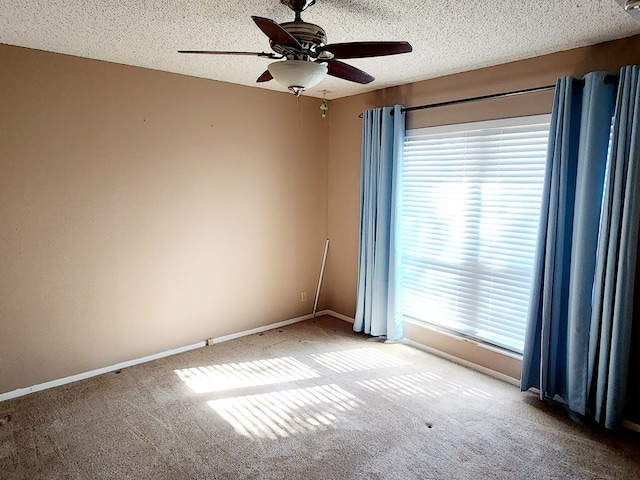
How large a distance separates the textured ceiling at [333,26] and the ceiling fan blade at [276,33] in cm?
40

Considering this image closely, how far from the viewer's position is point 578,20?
7.79ft

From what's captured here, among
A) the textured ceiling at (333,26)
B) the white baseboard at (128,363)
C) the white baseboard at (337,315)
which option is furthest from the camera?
the white baseboard at (337,315)

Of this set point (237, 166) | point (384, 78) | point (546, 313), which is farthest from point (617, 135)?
point (237, 166)

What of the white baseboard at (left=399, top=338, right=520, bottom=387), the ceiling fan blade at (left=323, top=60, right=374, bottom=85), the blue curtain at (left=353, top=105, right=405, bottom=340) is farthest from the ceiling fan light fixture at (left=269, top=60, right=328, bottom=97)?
the white baseboard at (left=399, top=338, right=520, bottom=387)

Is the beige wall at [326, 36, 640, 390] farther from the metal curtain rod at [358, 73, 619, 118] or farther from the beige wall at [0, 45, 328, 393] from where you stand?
the beige wall at [0, 45, 328, 393]

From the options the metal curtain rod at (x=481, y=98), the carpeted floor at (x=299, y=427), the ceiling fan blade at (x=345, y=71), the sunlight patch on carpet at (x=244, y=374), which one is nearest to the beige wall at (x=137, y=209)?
the carpeted floor at (x=299, y=427)

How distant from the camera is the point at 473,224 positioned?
351cm

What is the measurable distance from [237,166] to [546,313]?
2.85 m

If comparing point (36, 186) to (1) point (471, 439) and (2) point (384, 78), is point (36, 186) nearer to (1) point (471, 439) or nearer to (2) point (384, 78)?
(2) point (384, 78)

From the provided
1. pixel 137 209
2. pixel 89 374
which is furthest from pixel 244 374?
pixel 137 209

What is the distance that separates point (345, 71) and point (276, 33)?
24.3 inches

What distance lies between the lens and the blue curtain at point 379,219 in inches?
156

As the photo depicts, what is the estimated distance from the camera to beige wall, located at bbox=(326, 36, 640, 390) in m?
2.87

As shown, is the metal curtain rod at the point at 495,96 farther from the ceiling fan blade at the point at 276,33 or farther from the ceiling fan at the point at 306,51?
the ceiling fan blade at the point at 276,33
